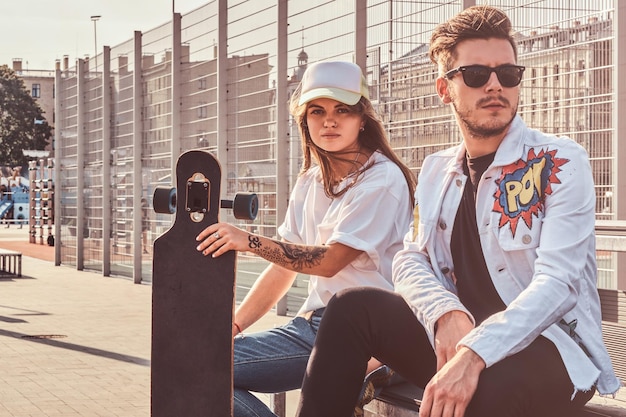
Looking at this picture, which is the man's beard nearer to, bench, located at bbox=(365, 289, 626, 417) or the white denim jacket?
the white denim jacket

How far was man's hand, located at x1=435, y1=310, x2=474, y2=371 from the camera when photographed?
105 inches

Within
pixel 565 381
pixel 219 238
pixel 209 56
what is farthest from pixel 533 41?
pixel 209 56

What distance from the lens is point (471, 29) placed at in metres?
2.95

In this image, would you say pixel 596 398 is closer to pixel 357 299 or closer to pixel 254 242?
pixel 357 299

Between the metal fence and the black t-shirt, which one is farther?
the metal fence

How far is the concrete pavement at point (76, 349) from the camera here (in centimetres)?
703

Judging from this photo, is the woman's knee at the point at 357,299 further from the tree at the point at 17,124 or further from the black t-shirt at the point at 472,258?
the tree at the point at 17,124

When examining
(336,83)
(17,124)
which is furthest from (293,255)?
(17,124)

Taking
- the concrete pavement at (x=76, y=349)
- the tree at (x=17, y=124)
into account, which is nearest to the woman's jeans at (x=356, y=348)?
the concrete pavement at (x=76, y=349)

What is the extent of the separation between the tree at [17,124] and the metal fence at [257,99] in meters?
57.7

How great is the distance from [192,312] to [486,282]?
967 mm

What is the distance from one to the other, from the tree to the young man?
7700 centimetres

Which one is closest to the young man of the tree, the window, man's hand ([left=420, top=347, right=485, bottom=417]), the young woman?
man's hand ([left=420, top=347, right=485, bottom=417])

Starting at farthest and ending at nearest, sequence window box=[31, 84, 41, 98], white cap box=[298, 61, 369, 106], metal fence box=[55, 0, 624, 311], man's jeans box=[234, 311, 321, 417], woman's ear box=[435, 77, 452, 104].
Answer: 1. window box=[31, 84, 41, 98]
2. metal fence box=[55, 0, 624, 311]
3. white cap box=[298, 61, 369, 106]
4. man's jeans box=[234, 311, 321, 417]
5. woman's ear box=[435, 77, 452, 104]
